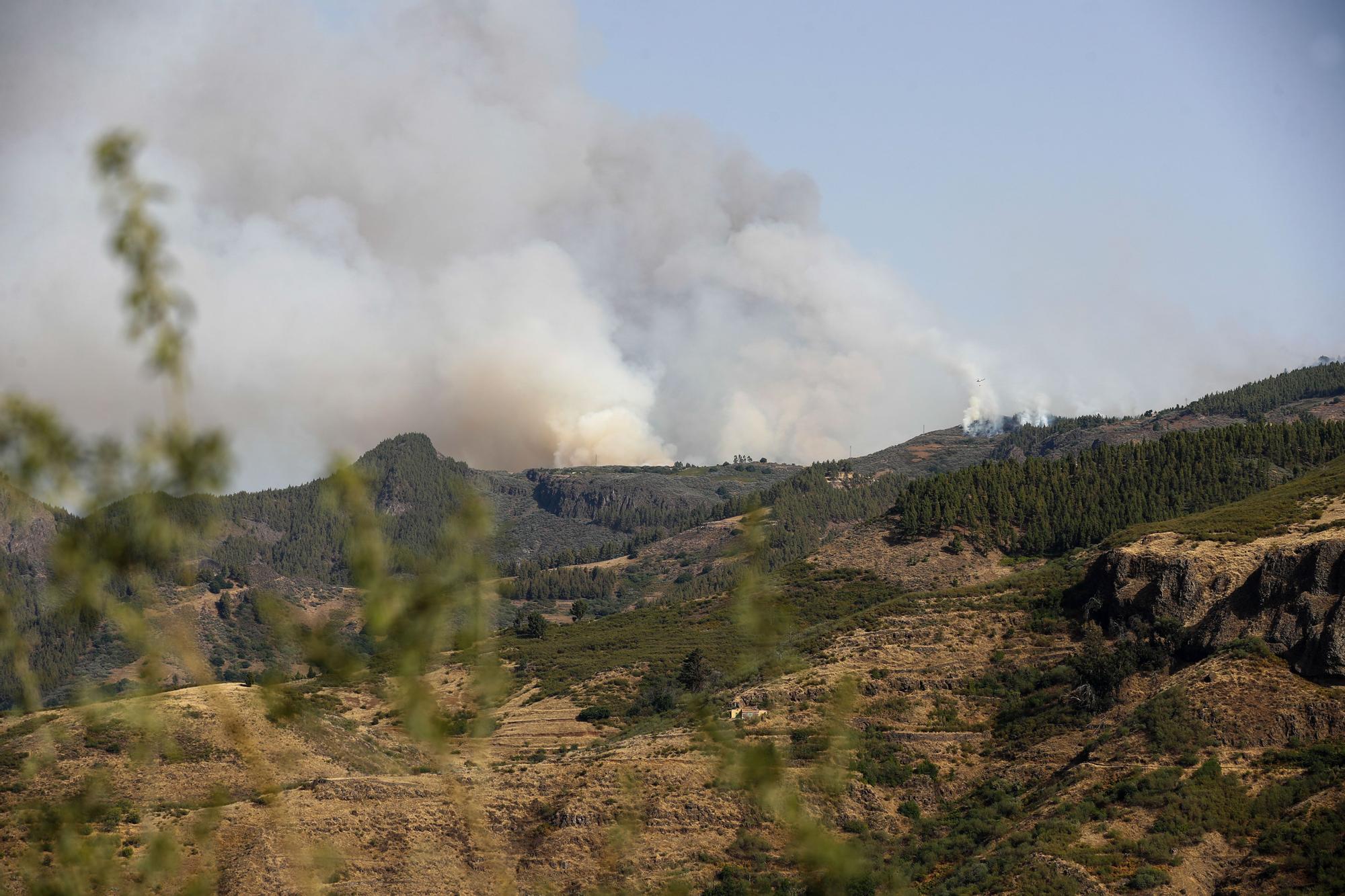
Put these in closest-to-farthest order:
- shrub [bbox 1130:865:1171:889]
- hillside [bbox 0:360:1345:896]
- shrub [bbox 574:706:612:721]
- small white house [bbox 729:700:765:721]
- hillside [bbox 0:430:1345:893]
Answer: shrub [bbox 1130:865:1171:889] < hillside [bbox 0:360:1345:896] < hillside [bbox 0:430:1345:893] < small white house [bbox 729:700:765:721] < shrub [bbox 574:706:612:721]

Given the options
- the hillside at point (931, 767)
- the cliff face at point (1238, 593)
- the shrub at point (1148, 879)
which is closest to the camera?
the shrub at point (1148, 879)

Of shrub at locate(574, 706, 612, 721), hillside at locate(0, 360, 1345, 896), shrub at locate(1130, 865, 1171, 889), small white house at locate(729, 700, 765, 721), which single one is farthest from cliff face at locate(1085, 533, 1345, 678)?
shrub at locate(574, 706, 612, 721)

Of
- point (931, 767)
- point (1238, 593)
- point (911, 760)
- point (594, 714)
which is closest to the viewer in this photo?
point (931, 767)

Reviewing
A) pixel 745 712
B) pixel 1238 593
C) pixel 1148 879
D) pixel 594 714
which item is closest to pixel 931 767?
pixel 745 712

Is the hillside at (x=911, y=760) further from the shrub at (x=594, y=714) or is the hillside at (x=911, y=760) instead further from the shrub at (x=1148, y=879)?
the shrub at (x=594, y=714)

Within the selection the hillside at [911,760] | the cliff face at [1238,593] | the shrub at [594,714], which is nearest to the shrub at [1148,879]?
the hillside at [911,760]

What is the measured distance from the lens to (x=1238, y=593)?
90.2 meters

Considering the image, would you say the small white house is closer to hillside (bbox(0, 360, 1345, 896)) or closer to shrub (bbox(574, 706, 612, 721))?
hillside (bbox(0, 360, 1345, 896))

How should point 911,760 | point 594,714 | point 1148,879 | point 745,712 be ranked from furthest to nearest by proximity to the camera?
1. point 594,714
2. point 745,712
3. point 911,760
4. point 1148,879

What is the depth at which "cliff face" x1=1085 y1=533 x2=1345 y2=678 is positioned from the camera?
81125mm

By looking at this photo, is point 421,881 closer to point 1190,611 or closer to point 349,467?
point 349,467

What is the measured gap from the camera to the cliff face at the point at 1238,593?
8112 cm

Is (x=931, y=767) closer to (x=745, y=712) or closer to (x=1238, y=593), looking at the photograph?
(x=745, y=712)

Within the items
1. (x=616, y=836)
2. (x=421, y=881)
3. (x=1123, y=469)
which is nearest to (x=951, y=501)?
(x=1123, y=469)
